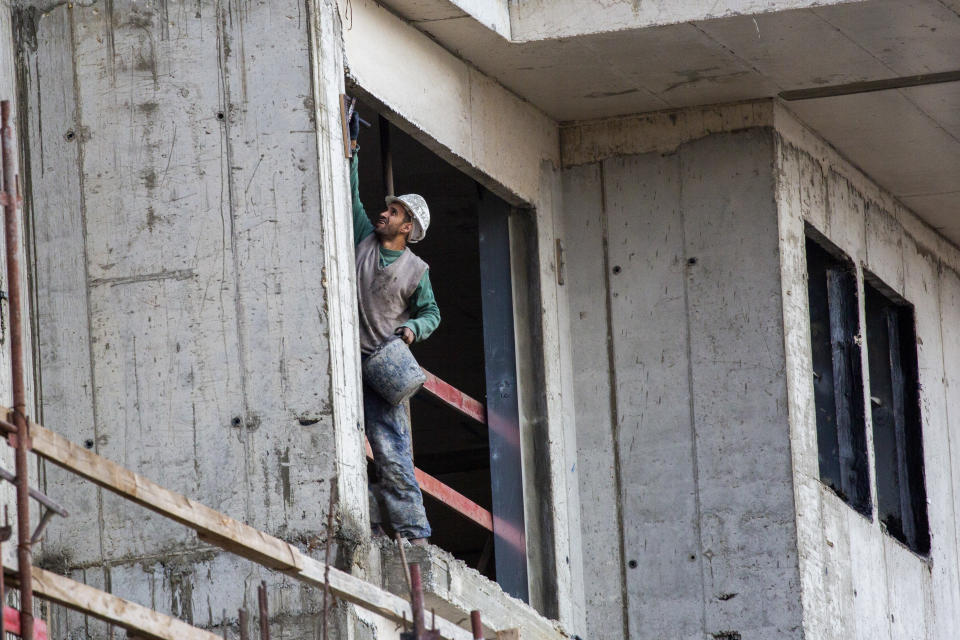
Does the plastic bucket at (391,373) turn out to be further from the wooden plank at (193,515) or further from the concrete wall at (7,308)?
the wooden plank at (193,515)

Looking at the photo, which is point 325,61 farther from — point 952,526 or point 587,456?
point 952,526

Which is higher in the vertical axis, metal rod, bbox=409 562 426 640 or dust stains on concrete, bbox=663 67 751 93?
dust stains on concrete, bbox=663 67 751 93

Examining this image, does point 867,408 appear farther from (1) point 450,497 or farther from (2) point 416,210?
(2) point 416,210

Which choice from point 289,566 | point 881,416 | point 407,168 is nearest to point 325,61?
point 289,566

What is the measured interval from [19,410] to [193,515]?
3.10 feet

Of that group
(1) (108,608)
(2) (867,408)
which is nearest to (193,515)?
(1) (108,608)

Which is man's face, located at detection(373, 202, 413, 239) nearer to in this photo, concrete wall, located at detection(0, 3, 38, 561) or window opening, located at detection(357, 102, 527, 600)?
window opening, located at detection(357, 102, 527, 600)

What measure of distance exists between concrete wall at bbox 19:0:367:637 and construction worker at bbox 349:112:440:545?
78cm

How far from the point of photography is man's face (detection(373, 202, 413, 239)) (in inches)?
477

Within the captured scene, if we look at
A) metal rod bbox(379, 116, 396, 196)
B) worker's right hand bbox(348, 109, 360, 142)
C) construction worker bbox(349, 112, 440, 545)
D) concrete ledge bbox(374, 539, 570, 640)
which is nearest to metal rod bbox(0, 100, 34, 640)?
concrete ledge bbox(374, 539, 570, 640)

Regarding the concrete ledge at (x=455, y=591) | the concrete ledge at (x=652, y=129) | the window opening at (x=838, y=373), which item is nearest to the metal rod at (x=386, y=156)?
the concrete ledge at (x=652, y=129)

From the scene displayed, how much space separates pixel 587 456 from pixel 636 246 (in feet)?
4.60

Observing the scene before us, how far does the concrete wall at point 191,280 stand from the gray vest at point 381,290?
1.01 meters

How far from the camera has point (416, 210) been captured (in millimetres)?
12133
